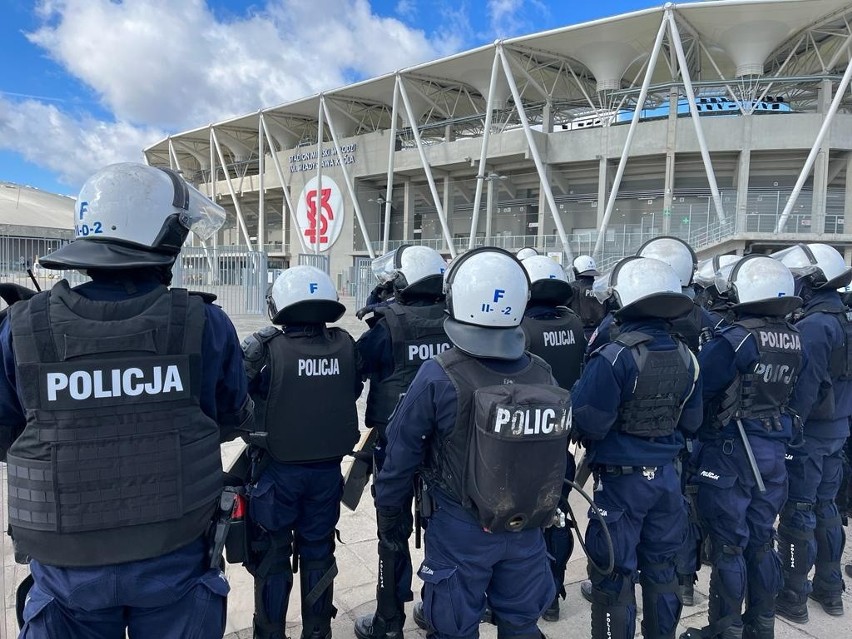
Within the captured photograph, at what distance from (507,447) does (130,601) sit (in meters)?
1.31

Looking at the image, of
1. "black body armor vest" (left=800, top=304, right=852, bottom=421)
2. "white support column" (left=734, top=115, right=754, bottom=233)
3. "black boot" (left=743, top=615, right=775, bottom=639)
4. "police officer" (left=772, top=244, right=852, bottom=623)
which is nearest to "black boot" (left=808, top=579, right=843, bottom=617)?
"police officer" (left=772, top=244, right=852, bottom=623)

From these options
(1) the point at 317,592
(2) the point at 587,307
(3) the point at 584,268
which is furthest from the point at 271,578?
(3) the point at 584,268

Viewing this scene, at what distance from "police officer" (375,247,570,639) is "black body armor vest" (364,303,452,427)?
0.82 metres

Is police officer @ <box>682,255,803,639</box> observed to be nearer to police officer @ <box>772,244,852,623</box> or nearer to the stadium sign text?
police officer @ <box>772,244,852,623</box>

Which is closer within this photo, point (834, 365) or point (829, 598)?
point (829, 598)

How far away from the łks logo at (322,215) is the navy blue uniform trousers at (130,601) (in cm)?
2804

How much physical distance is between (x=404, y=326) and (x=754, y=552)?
7.77 ft

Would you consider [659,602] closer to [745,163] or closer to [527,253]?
[527,253]

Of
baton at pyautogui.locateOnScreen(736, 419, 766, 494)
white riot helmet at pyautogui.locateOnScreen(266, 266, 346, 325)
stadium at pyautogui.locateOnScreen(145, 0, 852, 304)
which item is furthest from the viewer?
stadium at pyautogui.locateOnScreen(145, 0, 852, 304)

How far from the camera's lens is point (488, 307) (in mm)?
2273

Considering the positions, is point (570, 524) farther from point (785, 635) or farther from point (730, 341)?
point (785, 635)

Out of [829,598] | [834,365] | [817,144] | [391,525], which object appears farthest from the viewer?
[817,144]

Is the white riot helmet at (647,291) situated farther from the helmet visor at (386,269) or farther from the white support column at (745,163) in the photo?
the white support column at (745,163)

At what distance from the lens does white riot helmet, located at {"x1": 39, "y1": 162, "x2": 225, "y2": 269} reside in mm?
1763
